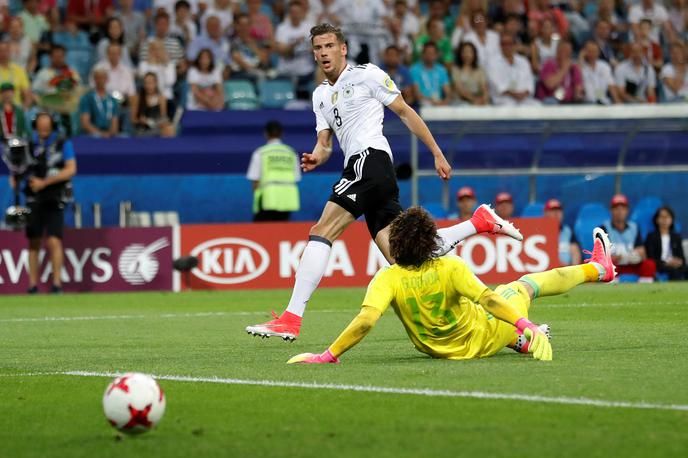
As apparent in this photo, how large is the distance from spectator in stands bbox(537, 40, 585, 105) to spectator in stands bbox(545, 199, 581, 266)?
154 inches

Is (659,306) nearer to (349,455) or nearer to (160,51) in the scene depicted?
(349,455)

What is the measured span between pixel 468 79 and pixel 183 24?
4932mm

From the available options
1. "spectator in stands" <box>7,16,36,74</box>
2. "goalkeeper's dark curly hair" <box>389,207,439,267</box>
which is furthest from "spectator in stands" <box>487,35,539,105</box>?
"goalkeeper's dark curly hair" <box>389,207,439,267</box>

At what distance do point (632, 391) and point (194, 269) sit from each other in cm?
1321

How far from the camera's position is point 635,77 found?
25.0m

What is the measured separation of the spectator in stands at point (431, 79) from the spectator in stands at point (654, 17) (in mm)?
4568

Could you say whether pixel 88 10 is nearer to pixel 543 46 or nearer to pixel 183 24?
pixel 183 24

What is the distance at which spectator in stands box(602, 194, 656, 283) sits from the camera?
66.0 feet

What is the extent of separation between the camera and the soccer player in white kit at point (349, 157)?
10.3m

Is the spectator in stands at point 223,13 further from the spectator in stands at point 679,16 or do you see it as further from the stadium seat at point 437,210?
the spectator in stands at point 679,16

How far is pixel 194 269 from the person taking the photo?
19891mm

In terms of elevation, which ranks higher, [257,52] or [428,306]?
[257,52]

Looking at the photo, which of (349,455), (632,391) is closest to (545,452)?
(349,455)

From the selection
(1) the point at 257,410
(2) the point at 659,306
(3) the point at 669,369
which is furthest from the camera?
(2) the point at 659,306
